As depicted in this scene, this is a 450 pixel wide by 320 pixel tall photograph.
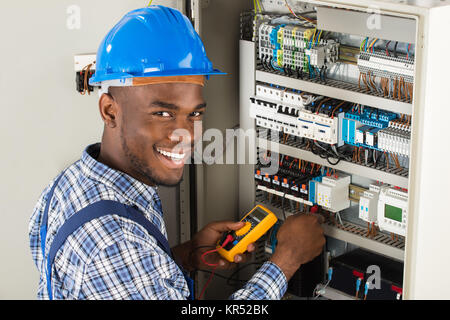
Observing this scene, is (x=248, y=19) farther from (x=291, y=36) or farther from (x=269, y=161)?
(x=269, y=161)

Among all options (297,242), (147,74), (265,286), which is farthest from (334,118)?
(147,74)

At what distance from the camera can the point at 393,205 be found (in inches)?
79.8

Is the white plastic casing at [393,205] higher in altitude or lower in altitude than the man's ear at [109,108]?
lower

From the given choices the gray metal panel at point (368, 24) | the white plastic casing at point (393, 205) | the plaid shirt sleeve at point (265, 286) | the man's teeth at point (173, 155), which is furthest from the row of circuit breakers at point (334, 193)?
the man's teeth at point (173, 155)

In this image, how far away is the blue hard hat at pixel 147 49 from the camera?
5.55 ft

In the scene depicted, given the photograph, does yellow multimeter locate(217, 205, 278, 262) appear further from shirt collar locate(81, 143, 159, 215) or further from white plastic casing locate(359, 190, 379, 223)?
shirt collar locate(81, 143, 159, 215)

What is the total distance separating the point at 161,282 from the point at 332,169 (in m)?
0.85

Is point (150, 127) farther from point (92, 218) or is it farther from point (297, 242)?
point (297, 242)

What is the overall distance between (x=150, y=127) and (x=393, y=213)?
81cm

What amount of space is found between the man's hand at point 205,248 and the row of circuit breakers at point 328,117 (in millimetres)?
246

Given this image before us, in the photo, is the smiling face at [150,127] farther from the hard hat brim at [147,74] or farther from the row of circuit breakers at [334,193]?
the row of circuit breakers at [334,193]

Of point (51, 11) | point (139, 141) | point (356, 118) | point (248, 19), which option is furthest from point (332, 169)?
point (51, 11)

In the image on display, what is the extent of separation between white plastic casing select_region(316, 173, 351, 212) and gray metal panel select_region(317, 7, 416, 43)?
20.7 inches

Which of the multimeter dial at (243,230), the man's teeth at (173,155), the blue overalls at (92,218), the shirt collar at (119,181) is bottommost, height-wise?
the multimeter dial at (243,230)
